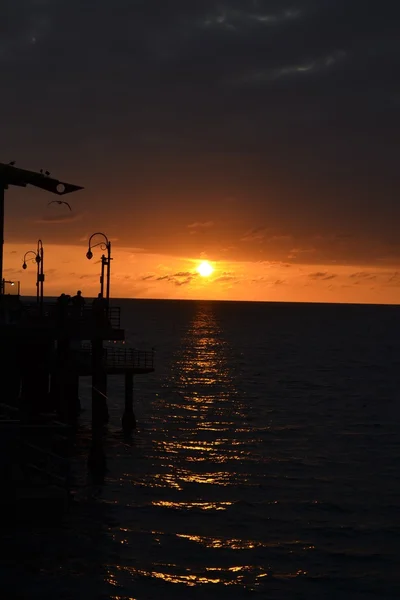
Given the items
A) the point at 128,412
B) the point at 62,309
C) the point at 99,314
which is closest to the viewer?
the point at 99,314

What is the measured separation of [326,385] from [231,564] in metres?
68.1

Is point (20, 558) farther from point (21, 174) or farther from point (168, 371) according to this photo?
point (168, 371)

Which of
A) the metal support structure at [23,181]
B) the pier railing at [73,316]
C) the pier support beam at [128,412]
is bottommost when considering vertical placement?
the pier support beam at [128,412]

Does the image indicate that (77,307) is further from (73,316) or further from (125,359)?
(125,359)

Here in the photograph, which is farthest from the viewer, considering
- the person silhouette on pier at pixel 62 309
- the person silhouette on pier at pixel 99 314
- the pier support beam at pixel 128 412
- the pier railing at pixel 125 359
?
the pier support beam at pixel 128 412

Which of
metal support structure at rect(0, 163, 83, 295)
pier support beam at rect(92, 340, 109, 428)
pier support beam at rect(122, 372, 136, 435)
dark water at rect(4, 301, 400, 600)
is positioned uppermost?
metal support structure at rect(0, 163, 83, 295)

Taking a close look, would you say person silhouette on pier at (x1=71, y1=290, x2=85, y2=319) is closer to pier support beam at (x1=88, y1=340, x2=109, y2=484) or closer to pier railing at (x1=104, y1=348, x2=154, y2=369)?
pier support beam at (x1=88, y1=340, x2=109, y2=484)

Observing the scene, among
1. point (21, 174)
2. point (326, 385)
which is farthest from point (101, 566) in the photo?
point (326, 385)

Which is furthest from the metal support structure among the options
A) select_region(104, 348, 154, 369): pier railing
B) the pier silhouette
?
select_region(104, 348, 154, 369): pier railing

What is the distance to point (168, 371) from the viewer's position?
111125 mm

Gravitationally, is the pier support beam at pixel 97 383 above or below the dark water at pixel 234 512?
above

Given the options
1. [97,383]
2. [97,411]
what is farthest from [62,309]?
[97,411]

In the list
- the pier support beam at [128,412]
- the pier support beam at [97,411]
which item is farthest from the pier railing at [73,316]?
the pier support beam at [128,412]

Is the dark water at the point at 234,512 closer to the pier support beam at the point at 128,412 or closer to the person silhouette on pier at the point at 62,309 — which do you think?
the pier support beam at the point at 128,412
